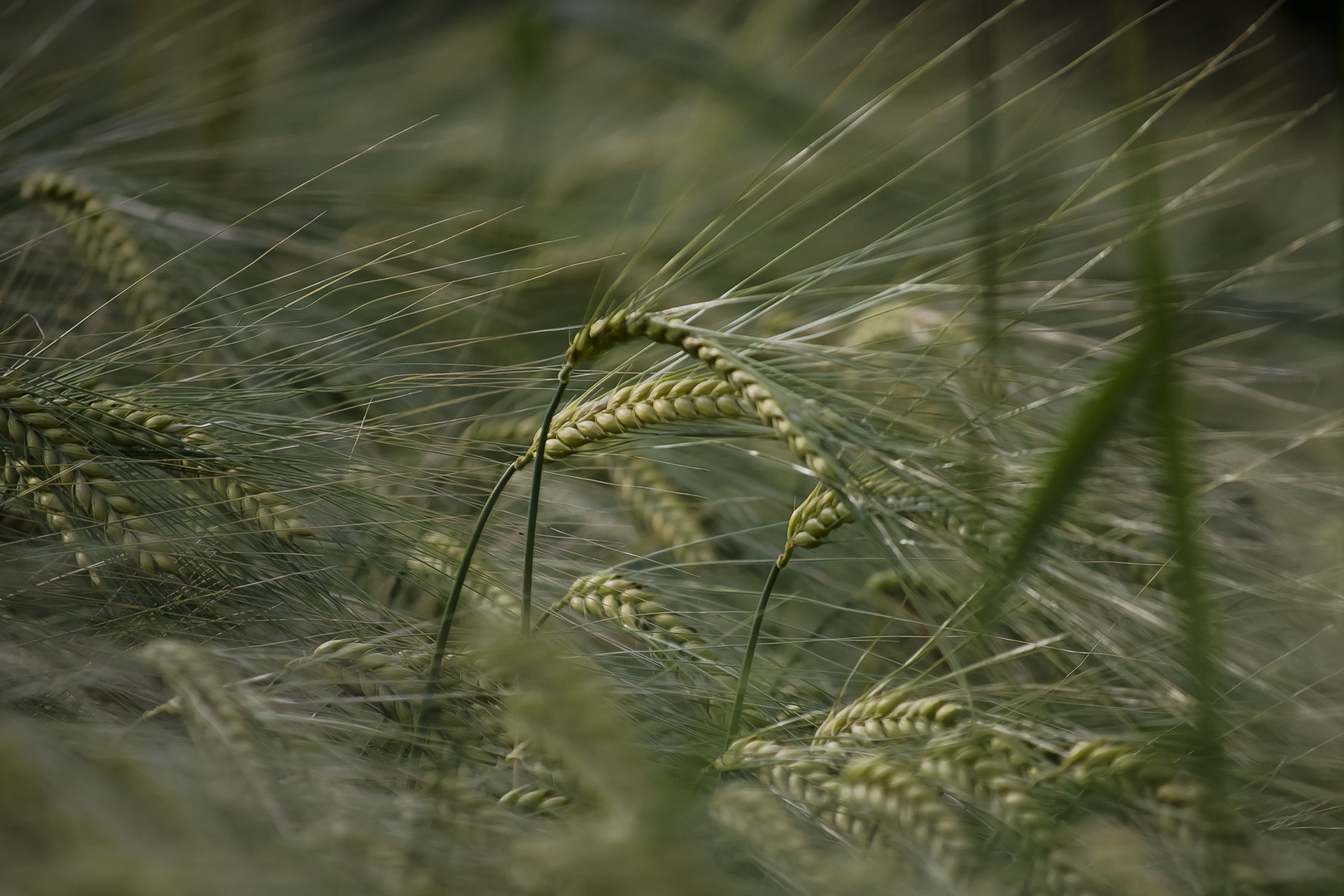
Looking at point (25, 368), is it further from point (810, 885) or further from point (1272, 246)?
point (1272, 246)

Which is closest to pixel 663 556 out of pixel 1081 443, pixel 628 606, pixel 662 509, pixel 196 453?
pixel 662 509

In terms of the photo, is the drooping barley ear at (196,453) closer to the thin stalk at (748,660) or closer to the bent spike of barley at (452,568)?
the bent spike of barley at (452,568)

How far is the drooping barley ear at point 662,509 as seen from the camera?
518 millimetres

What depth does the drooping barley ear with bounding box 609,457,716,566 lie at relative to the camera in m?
0.52

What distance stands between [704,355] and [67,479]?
272 millimetres

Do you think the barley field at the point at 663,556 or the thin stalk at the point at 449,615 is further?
the thin stalk at the point at 449,615

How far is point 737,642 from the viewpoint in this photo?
46 centimetres

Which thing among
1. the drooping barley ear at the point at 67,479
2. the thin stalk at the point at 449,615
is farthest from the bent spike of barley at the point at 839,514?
the drooping barley ear at the point at 67,479

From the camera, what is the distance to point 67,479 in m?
0.36

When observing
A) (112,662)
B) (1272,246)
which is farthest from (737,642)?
(1272,246)

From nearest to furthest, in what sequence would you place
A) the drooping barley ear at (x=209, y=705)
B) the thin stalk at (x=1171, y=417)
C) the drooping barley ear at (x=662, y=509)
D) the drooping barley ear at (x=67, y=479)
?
the thin stalk at (x=1171, y=417), the drooping barley ear at (x=209, y=705), the drooping barley ear at (x=67, y=479), the drooping barley ear at (x=662, y=509)

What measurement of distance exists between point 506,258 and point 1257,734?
23.7 inches

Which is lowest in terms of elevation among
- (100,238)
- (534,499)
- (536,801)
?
(536,801)

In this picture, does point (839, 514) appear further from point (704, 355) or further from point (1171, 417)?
point (1171, 417)
